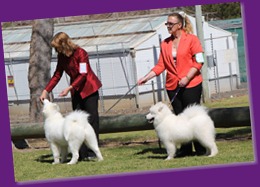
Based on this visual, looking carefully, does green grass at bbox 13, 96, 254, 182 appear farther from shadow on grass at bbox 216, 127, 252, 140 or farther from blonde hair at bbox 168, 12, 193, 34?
blonde hair at bbox 168, 12, 193, 34

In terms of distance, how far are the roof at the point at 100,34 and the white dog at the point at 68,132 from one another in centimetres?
1472

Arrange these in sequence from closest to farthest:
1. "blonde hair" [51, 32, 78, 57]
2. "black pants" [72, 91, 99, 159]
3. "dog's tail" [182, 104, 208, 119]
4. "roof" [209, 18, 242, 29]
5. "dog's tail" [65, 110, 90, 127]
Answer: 1. "dog's tail" [182, 104, 208, 119]
2. "dog's tail" [65, 110, 90, 127]
3. "blonde hair" [51, 32, 78, 57]
4. "black pants" [72, 91, 99, 159]
5. "roof" [209, 18, 242, 29]

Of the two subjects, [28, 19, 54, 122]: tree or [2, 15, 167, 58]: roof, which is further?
[2, 15, 167, 58]: roof

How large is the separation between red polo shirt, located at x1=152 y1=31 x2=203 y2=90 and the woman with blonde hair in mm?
A: 951

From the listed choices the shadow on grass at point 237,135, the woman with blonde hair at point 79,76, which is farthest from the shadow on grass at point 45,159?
the shadow on grass at point 237,135

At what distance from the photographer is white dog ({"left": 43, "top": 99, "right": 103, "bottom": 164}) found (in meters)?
8.83

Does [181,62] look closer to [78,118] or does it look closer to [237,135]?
[78,118]

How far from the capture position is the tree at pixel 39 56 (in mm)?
14317

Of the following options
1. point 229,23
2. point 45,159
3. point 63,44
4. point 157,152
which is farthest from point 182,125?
point 229,23

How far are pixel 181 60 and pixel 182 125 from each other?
85 centimetres

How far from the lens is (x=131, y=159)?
379 inches

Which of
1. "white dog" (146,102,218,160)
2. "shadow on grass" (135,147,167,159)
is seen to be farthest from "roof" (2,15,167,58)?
"white dog" (146,102,218,160)

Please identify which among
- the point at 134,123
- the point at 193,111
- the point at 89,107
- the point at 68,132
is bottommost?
the point at 134,123

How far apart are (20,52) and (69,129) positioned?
56.6 feet
